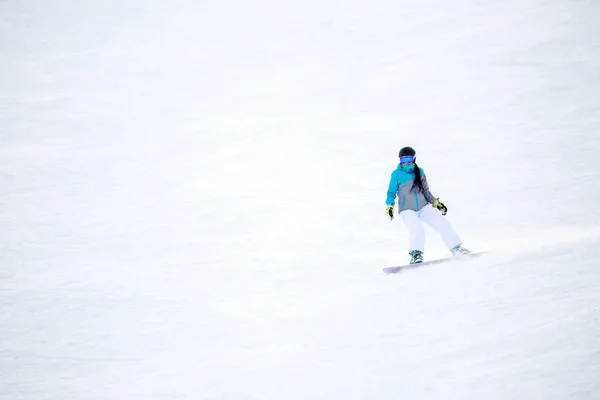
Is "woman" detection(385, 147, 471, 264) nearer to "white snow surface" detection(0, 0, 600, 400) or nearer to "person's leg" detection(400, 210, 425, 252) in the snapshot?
"person's leg" detection(400, 210, 425, 252)

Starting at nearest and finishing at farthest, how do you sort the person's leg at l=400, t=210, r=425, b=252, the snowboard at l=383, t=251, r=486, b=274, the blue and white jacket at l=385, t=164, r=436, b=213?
the snowboard at l=383, t=251, r=486, b=274
the person's leg at l=400, t=210, r=425, b=252
the blue and white jacket at l=385, t=164, r=436, b=213

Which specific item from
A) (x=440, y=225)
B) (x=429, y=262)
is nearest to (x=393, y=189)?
(x=440, y=225)

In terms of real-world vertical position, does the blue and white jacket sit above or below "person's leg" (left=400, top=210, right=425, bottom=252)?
above

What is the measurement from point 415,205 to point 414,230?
1.02 ft

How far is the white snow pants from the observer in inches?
311

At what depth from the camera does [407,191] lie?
8.06 metres

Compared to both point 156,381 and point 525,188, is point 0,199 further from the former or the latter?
point 525,188

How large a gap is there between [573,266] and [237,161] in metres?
7.19

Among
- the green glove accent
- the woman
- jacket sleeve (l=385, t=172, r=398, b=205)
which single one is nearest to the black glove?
the woman

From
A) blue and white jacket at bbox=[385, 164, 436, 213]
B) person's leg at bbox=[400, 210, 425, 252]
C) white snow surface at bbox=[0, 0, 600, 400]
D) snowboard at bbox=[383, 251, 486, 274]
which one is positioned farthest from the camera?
blue and white jacket at bbox=[385, 164, 436, 213]

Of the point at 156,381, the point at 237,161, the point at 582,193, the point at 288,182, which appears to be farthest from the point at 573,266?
the point at 237,161

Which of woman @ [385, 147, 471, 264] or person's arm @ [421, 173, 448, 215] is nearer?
woman @ [385, 147, 471, 264]

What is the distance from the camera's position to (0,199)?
11.4m

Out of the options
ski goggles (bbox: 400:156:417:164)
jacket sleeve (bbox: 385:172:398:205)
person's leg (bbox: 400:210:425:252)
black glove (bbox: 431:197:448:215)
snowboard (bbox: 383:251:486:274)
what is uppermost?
ski goggles (bbox: 400:156:417:164)
